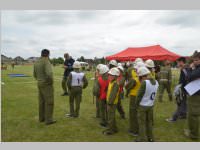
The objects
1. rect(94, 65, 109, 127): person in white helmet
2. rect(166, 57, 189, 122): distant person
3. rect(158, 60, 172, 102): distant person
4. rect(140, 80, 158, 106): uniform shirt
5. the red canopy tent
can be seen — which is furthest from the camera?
the red canopy tent

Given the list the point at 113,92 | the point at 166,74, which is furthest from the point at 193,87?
the point at 166,74

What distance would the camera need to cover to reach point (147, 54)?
1576 cm

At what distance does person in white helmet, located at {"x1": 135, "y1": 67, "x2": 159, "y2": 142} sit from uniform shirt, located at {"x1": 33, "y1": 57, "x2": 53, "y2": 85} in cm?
284

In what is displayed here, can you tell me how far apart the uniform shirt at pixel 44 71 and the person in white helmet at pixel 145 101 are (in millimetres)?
2835

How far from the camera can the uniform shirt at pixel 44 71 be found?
6.45 meters

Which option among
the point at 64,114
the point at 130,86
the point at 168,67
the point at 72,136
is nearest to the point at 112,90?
the point at 130,86

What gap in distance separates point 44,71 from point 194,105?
4.25m

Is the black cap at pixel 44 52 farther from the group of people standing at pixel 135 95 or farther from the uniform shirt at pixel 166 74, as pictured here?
the uniform shirt at pixel 166 74

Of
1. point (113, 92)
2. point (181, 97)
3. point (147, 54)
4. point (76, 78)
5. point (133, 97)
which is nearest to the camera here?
point (113, 92)

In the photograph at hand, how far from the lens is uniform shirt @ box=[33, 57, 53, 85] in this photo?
254 inches

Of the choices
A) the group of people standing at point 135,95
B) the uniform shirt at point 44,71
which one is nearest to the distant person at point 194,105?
the group of people standing at point 135,95

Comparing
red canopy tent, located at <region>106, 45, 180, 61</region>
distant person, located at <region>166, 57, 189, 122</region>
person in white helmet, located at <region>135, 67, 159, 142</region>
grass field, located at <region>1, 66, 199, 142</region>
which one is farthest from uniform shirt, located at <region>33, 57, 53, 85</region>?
red canopy tent, located at <region>106, 45, 180, 61</region>

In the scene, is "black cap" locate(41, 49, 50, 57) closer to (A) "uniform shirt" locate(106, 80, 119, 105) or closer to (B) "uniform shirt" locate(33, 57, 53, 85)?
(B) "uniform shirt" locate(33, 57, 53, 85)

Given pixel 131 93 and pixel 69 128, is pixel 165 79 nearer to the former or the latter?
pixel 131 93
